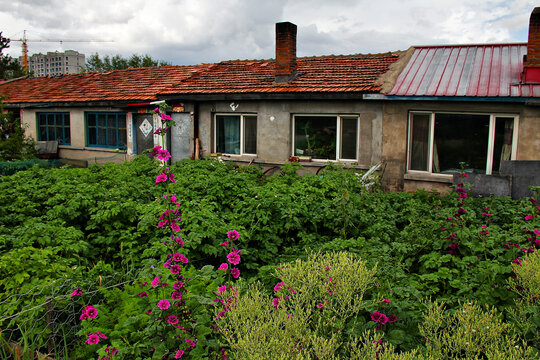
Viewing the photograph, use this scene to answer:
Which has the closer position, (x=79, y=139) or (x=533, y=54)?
(x=533, y=54)

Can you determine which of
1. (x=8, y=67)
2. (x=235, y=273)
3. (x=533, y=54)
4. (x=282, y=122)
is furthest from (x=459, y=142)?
(x=8, y=67)

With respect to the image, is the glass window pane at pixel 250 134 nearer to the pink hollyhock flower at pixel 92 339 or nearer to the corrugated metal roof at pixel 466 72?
the corrugated metal roof at pixel 466 72

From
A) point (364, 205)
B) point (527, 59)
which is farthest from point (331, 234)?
point (527, 59)

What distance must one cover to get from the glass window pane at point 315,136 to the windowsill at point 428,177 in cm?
243

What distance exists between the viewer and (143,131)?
17.3m

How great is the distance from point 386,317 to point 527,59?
34.7ft

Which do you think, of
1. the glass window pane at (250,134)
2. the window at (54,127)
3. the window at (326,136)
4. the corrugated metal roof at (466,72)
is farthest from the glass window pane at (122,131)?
the corrugated metal roof at (466,72)

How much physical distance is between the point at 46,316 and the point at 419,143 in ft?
33.9

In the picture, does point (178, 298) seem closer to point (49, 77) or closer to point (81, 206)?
point (81, 206)

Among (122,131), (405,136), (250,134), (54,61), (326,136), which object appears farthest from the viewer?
(54,61)

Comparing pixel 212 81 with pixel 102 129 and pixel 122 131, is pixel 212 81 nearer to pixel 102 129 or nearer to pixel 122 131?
pixel 122 131

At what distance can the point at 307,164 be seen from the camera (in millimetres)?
13172

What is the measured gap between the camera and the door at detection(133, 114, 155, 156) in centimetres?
1700

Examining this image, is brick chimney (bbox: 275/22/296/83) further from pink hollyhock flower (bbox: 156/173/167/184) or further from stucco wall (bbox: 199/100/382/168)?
pink hollyhock flower (bbox: 156/173/167/184)
